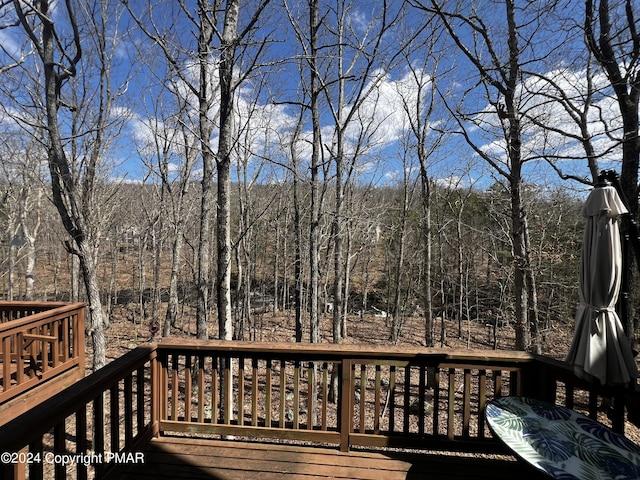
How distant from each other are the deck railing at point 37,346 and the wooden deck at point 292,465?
2.49 meters

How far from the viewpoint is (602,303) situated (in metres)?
2.04

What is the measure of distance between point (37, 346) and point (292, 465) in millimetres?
3944

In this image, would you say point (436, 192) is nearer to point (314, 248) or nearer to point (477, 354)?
point (314, 248)

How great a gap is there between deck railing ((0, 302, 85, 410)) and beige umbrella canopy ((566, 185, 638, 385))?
205 inches

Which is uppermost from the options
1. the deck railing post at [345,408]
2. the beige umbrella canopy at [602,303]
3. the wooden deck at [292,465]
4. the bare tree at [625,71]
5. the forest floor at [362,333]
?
the bare tree at [625,71]

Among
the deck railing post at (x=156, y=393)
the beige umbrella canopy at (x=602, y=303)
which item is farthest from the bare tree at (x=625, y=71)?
the deck railing post at (x=156, y=393)

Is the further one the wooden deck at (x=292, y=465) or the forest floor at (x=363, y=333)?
the forest floor at (x=363, y=333)

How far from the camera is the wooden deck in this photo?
78.6 inches

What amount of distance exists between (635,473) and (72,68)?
828 cm

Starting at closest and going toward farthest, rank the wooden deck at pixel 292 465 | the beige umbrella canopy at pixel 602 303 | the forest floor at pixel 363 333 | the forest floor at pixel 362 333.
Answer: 1. the beige umbrella canopy at pixel 602 303
2. the wooden deck at pixel 292 465
3. the forest floor at pixel 363 333
4. the forest floor at pixel 362 333

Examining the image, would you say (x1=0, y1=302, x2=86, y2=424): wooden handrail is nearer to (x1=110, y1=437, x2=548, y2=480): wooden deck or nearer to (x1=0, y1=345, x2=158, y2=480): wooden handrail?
(x1=0, y1=345, x2=158, y2=480): wooden handrail

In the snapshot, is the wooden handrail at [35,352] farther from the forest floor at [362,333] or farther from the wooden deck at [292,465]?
the forest floor at [362,333]

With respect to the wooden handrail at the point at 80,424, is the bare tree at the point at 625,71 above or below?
above

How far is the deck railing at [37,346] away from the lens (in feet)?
11.4
